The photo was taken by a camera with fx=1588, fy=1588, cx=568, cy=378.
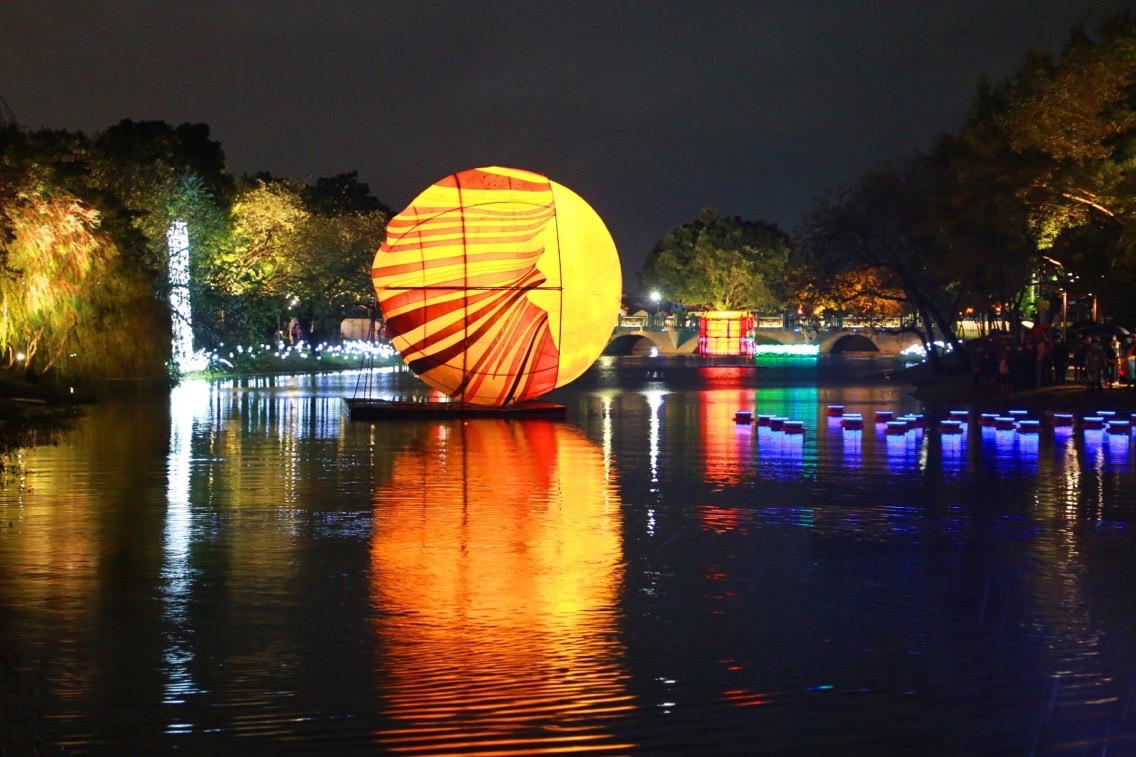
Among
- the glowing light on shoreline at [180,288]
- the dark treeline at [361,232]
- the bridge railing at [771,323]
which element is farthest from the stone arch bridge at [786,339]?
the glowing light on shoreline at [180,288]

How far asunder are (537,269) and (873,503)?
1663 cm

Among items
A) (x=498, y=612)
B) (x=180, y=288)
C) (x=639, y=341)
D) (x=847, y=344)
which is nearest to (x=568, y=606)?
(x=498, y=612)

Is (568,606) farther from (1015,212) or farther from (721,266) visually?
(721,266)

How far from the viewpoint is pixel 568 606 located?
36.6 feet

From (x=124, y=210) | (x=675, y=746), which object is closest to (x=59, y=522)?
(x=675, y=746)

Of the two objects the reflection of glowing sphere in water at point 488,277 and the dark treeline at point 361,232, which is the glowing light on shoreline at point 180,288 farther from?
the reflection of glowing sphere in water at point 488,277

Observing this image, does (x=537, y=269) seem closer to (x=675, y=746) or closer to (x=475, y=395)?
(x=475, y=395)

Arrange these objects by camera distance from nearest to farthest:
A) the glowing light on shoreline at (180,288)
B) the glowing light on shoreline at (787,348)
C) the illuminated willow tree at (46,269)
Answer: the illuminated willow tree at (46,269) → the glowing light on shoreline at (180,288) → the glowing light on shoreline at (787,348)

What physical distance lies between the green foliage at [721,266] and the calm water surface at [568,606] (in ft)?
429

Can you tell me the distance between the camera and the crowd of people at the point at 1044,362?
1697 inches

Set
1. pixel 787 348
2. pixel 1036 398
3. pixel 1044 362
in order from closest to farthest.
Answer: pixel 1036 398 → pixel 1044 362 → pixel 787 348

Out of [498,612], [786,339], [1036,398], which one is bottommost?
[498,612]

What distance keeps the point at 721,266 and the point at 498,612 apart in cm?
14758

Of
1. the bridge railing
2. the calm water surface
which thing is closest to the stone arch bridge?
the bridge railing
